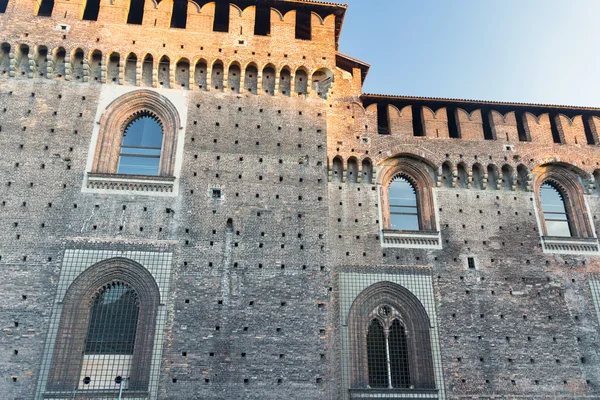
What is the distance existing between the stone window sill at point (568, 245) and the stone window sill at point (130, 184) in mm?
10673

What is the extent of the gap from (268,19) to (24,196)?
928 cm

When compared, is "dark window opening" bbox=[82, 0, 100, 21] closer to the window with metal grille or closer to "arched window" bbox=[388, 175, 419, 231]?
"arched window" bbox=[388, 175, 419, 231]

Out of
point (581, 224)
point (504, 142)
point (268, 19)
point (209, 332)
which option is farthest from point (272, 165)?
point (581, 224)

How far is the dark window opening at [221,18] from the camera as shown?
15844 millimetres

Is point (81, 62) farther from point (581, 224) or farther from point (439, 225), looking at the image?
point (581, 224)

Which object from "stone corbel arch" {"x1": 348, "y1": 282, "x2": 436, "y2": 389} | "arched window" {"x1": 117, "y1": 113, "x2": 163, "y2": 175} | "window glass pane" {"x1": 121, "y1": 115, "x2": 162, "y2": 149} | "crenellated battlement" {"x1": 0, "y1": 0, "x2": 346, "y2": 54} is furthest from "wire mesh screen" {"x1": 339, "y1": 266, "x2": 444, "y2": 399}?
"crenellated battlement" {"x1": 0, "y1": 0, "x2": 346, "y2": 54}

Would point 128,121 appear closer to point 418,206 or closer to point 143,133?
point 143,133

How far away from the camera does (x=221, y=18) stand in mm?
16219

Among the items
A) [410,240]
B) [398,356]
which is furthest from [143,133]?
[398,356]

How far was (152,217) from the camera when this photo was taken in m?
12.5

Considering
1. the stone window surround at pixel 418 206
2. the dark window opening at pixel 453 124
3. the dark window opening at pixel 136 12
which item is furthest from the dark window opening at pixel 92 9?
the dark window opening at pixel 453 124

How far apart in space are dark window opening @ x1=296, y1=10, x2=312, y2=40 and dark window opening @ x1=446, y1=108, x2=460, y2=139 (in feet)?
16.9

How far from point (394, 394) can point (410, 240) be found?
4073 millimetres

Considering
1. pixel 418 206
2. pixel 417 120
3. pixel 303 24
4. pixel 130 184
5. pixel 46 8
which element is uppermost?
pixel 303 24
